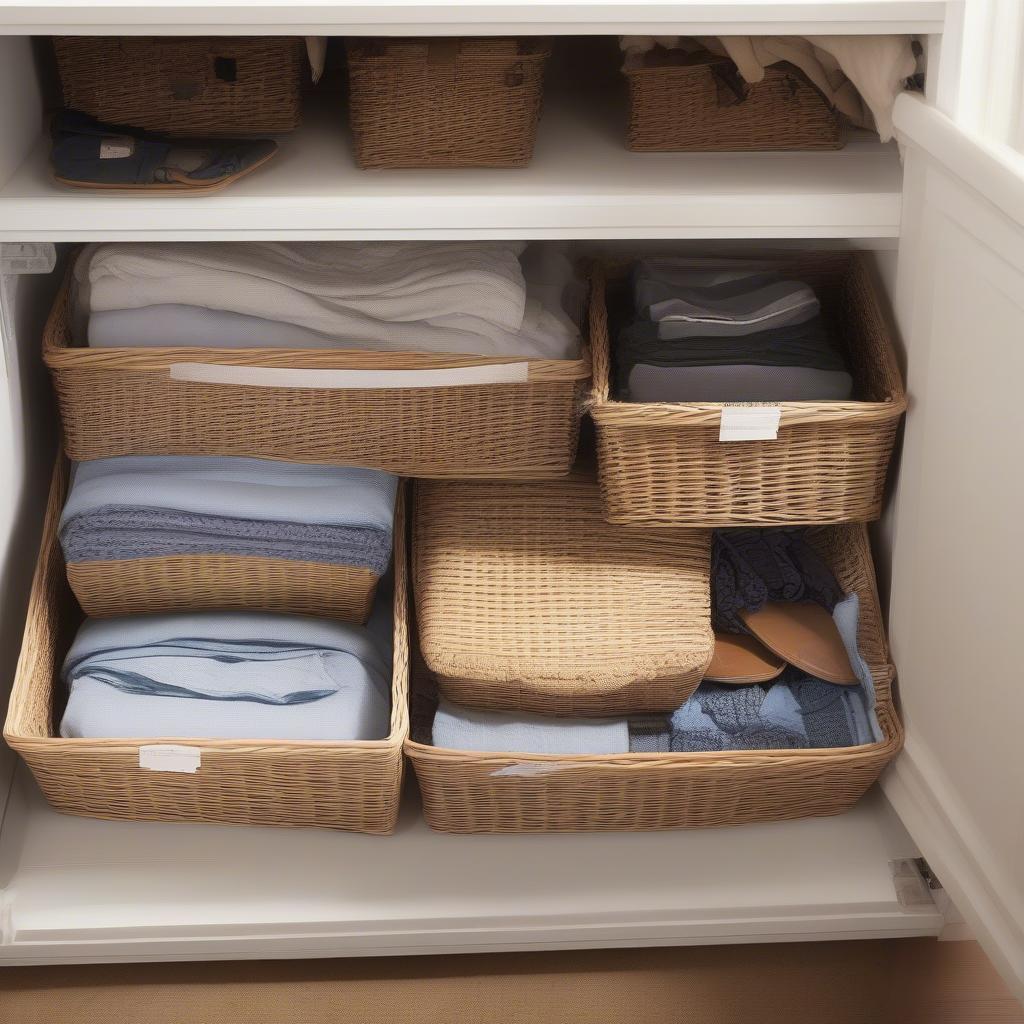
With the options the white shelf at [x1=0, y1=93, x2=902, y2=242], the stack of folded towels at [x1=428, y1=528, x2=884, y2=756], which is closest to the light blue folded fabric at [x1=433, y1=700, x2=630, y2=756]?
the stack of folded towels at [x1=428, y1=528, x2=884, y2=756]

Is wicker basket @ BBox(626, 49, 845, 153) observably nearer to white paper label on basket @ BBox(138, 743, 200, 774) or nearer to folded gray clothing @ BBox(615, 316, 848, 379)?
folded gray clothing @ BBox(615, 316, 848, 379)

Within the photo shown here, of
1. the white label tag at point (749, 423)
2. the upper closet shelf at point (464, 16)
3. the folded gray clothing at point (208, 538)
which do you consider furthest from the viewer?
the folded gray clothing at point (208, 538)

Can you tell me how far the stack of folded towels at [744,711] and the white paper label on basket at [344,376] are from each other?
35 cm

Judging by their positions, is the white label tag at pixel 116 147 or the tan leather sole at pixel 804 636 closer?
the white label tag at pixel 116 147

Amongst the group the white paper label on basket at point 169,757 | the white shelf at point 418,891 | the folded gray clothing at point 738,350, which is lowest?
the white shelf at point 418,891

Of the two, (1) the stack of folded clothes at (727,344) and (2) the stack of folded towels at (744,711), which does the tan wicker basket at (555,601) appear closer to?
(2) the stack of folded towels at (744,711)

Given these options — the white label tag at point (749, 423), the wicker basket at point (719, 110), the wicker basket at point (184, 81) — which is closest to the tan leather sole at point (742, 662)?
the white label tag at point (749, 423)

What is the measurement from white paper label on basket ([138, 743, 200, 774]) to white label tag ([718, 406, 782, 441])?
0.62 metres

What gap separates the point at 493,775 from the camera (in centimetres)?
127

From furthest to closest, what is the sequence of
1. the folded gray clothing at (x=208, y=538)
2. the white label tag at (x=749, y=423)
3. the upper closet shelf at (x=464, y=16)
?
the folded gray clothing at (x=208, y=538) < the white label tag at (x=749, y=423) < the upper closet shelf at (x=464, y=16)

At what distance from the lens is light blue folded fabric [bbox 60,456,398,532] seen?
1.34 metres

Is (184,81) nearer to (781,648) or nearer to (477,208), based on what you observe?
(477,208)

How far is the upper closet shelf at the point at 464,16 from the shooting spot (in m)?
1.11

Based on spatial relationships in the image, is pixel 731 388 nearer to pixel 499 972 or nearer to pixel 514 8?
pixel 514 8
